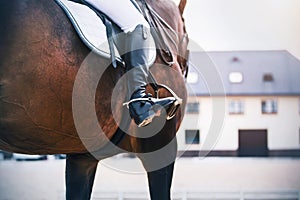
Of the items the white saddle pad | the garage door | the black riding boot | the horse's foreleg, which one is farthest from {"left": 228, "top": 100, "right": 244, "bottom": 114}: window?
the white saddle pad

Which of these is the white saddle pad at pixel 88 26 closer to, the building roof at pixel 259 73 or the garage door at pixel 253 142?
the building roof at pixel 259 73

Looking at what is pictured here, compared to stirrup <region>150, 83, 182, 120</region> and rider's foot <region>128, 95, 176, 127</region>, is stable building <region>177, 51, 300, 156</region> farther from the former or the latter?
rider's foot <region>128, 95, 176, 127</region>

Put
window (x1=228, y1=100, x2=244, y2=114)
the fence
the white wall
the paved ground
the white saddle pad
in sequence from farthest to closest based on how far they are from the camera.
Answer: window (x1=228, y1=100, x2=244, y2=114) → the white wall → the paved ground → the fence → the white saddle pad

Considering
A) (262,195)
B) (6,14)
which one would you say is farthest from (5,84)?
(262,195)

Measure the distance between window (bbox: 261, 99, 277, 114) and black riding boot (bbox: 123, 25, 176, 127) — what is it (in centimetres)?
2507

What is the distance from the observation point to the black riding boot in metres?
1.83

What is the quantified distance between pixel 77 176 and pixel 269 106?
81.9 ft

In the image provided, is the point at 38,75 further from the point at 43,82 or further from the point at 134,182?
the point at 134,182

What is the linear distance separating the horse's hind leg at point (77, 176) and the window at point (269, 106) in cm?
2476

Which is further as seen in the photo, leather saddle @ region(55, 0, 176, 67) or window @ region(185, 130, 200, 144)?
window @ region(185, 130, 200, 144)

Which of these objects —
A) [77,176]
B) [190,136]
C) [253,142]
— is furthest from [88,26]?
[253,142]

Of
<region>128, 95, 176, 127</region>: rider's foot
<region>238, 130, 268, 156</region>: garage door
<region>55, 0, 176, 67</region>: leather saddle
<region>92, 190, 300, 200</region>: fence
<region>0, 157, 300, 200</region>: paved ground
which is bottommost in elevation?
<region>238, 130, 268, 156</region>: garage door

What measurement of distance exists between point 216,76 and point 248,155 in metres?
23.7

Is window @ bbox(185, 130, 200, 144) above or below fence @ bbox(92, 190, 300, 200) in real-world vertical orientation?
above
